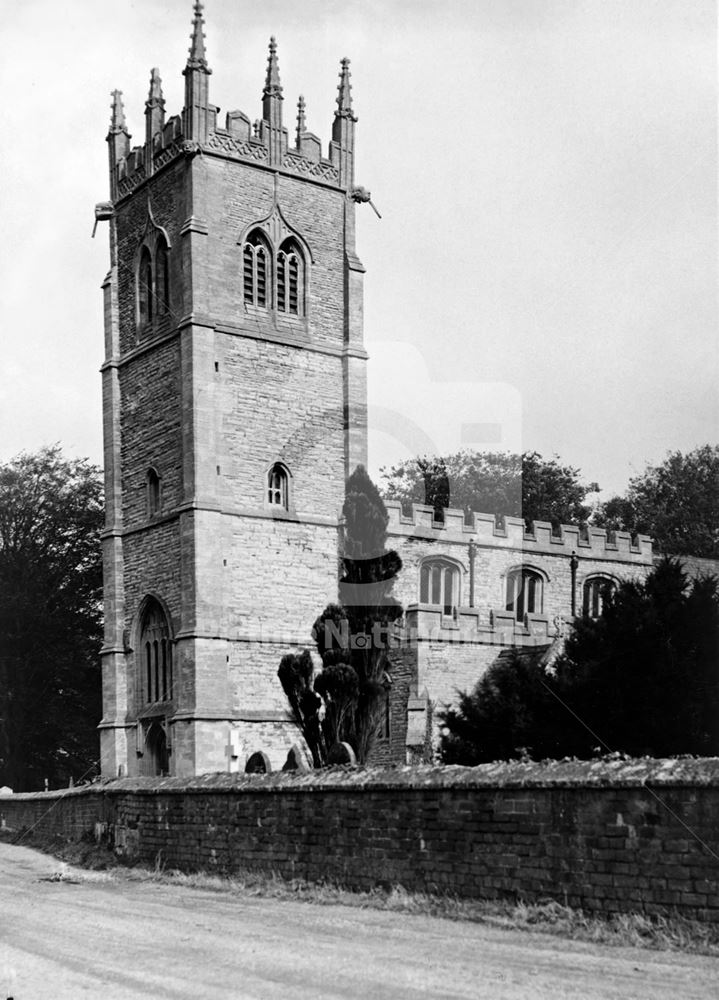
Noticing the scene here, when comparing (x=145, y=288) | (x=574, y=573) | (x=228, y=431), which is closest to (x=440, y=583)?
(x=574, y=573)

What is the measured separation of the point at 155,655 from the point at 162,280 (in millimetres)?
9685

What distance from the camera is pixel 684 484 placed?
2212 inches

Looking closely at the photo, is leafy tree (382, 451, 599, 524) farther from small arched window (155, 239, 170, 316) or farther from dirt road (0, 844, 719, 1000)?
dirt road (0, 844, 719, 1000)

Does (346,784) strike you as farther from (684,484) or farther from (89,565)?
(684,484)

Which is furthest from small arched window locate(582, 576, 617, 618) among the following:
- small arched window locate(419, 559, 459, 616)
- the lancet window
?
the lancet window

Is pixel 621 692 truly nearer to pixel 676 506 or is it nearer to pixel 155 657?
pixel 155 657

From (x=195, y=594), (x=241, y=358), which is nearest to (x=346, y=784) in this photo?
(x=195, y=594)

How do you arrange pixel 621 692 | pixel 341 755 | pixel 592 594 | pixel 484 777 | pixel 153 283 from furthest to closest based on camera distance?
pixel 592 594, pixel 153 283, pixel 621 692, pixel 341 755, pixel 484 777

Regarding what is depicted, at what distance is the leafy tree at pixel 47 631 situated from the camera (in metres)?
44.6

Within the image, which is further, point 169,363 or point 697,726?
point 169,363

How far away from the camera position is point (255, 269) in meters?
36.5

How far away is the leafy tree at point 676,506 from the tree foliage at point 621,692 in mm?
29320

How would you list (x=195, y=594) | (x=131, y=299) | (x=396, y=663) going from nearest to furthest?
(x=396, y=663) → (x=195, y=594) → (x=131, y=299)

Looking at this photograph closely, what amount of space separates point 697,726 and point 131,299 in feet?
71.2
